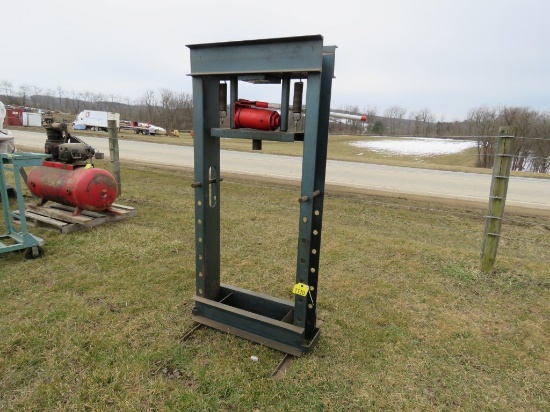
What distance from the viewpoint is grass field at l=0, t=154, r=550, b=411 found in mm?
2104

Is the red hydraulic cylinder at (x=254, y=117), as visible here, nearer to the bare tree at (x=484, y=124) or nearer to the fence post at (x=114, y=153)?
the fence post at (x=114, y=153)

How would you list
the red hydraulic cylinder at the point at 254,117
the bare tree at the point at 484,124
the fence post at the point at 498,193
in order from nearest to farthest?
1. the red hydraulic cylinder at the point at 254,117
2. the fence post at the point at 498,193
3. the bare tree at the point at 484,124

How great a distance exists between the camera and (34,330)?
260cm

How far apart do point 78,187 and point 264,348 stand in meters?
3.78

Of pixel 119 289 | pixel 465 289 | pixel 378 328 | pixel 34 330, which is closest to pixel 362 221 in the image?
pixel 465 289

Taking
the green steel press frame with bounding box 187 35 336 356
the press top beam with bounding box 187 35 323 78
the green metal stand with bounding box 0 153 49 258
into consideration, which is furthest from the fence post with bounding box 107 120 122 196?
the press top beam with bounding box 187 35 323 78

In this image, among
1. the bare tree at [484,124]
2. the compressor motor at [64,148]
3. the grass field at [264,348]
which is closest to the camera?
the grass field at [264,348]

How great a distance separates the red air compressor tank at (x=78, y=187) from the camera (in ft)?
15.8

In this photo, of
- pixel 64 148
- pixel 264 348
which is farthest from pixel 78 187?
pixel 264 348

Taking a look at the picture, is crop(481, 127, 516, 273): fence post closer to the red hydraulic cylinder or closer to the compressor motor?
the red hydraulic cylinder

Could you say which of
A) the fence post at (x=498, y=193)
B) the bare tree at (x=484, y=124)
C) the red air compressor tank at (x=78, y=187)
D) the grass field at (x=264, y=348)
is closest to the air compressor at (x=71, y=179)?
the red air compressor tank at (x=78, y=187)

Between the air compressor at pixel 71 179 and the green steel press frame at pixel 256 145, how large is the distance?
2.97 m

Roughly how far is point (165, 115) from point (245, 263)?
54.5 m

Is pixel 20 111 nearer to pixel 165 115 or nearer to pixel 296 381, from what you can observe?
pixel 165 115
